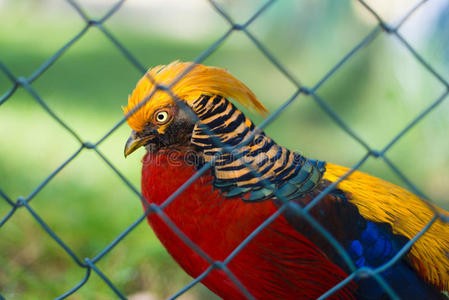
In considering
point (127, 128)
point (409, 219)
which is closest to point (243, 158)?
point (409, 219)

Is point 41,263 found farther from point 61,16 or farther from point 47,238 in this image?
point 61,16

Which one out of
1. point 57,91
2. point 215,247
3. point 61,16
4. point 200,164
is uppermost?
point 61,16

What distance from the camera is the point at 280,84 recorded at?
501cm

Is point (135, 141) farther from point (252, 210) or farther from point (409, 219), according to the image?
point (409, 219)

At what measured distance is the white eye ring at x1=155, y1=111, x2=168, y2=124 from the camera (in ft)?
7.10

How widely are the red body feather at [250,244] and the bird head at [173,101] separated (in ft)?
0.49

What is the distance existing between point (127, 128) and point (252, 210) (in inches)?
110

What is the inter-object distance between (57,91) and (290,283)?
139 inches

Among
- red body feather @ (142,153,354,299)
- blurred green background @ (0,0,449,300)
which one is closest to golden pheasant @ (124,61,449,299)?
red body feather @ (142,153,354,299)

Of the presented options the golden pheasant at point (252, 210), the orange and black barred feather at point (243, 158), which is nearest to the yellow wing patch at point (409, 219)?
the golden pheasant at point (252, 210)

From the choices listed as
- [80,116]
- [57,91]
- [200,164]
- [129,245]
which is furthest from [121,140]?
[200,164]

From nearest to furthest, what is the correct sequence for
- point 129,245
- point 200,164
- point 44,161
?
point 200,164 → point 129,245 → point 44,161

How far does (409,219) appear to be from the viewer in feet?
7.52

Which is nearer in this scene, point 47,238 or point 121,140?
point 47,238
